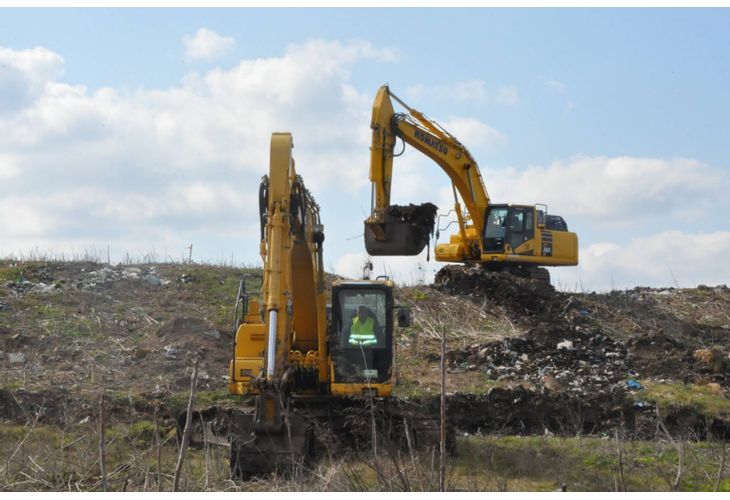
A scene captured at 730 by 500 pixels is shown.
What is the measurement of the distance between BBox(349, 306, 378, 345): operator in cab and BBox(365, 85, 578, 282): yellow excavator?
809 cm

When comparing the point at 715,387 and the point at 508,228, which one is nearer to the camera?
the point at 715,387

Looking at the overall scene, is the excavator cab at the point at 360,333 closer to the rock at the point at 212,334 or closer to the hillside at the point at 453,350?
the hillside at the point at 453,350

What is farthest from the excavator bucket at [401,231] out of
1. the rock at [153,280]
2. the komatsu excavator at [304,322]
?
the komatsu excavator at [304,322]

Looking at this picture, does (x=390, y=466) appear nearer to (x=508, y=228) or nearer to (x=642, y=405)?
(x=642, y=405)

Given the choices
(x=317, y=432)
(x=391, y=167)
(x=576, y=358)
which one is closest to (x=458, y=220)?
(x=391, y=167)

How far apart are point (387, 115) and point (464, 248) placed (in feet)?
16.6

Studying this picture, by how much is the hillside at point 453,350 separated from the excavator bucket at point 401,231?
1.78 m

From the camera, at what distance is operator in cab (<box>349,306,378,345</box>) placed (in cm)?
1327

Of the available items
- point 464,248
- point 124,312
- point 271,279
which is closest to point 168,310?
point 124,312

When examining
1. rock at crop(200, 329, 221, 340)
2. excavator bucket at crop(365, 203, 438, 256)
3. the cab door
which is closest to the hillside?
rock at crop(200, 329, 221, 340)

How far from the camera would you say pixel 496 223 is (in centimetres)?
2538

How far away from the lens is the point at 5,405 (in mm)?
15664

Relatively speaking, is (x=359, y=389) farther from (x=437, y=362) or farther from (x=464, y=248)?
(x=464, y=248)

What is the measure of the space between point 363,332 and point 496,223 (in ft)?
41.3
